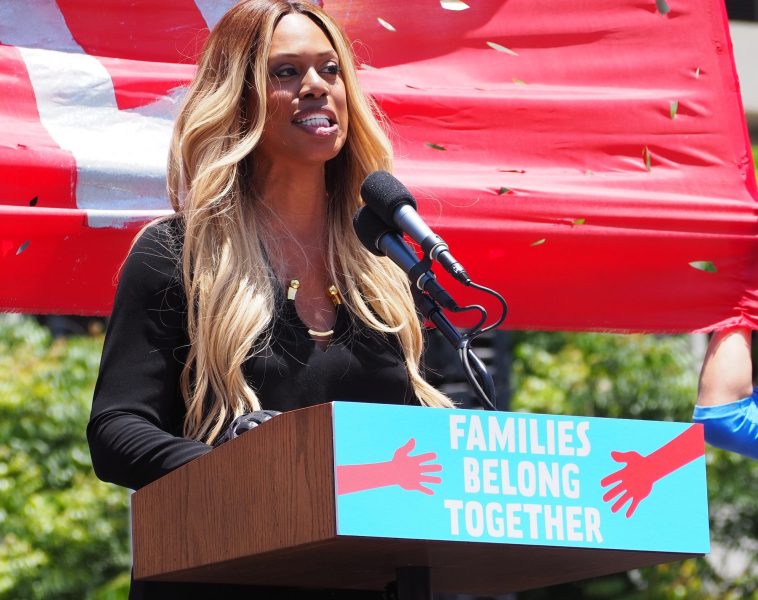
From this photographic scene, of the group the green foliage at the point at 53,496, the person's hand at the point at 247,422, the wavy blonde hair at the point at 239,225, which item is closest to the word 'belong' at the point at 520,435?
the person's hand at the point at 247,422

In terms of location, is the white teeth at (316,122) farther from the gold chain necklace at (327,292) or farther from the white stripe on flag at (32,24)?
the white stripe on flag at (32,24)

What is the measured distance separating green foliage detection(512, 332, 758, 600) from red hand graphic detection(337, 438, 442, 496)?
27.3ft

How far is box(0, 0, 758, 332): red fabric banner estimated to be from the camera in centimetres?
329

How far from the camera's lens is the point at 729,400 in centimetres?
335

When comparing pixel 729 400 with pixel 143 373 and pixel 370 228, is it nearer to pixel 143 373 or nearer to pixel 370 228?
pixel 370 228

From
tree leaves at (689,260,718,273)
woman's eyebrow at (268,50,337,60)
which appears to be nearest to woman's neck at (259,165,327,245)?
woman's eyebrow at (268,50,337,60)

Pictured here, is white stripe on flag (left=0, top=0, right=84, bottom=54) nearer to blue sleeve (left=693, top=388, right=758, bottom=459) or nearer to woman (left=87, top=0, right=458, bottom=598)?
woman (left=87, top=0, right=458, bottom=598)

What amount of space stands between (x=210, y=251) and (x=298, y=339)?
9.8 inches

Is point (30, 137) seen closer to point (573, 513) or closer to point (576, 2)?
point (576, 2)

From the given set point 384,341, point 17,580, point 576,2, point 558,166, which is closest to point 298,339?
point 384,341

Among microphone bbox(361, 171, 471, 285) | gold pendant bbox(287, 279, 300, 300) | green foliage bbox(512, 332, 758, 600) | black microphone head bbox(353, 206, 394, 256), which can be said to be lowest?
green foliage bbox(512, 332, 758, 600)

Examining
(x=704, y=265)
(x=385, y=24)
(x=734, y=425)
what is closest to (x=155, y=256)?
(x=385, y=24)

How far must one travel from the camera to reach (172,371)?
2623mm

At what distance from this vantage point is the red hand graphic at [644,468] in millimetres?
1964
